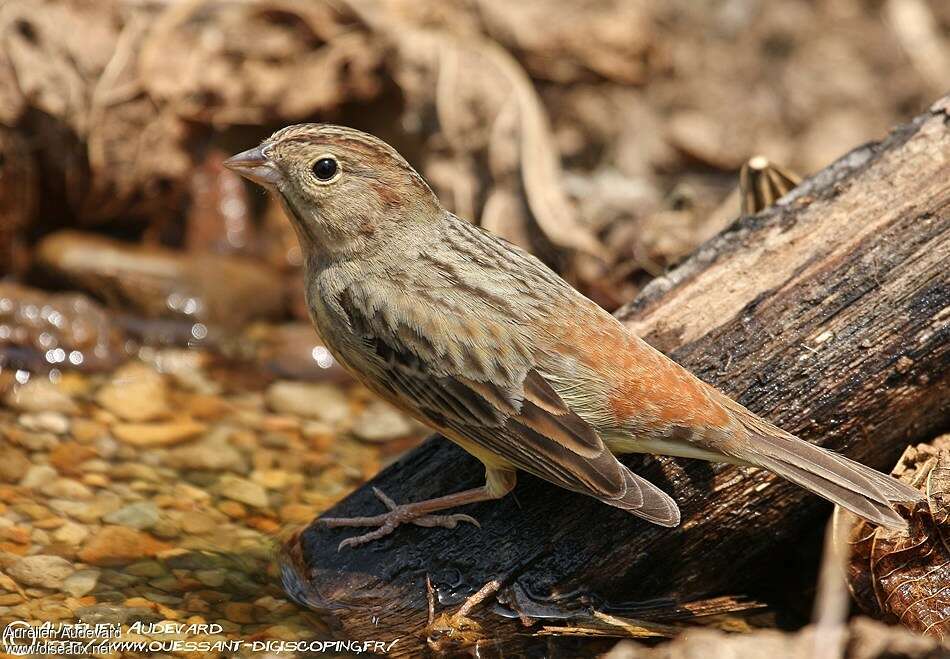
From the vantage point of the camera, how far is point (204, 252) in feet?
29.8

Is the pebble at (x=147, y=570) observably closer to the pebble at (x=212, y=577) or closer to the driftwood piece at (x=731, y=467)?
the pebble at (x=212, y=577)

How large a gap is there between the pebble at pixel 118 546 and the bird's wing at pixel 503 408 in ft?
5.30

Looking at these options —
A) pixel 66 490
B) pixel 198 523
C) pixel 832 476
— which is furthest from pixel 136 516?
pixel 832 476

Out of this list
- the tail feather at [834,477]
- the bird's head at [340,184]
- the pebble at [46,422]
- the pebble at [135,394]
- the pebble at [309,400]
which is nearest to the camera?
the tail feather at [834,477]

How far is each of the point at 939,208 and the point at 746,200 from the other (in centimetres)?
128

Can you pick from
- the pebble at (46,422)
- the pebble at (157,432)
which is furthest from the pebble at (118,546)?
the pebble at (46,422)

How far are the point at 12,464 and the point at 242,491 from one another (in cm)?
120

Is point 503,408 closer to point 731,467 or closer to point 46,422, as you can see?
point 731,467

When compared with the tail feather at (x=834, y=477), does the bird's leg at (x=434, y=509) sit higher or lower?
higher

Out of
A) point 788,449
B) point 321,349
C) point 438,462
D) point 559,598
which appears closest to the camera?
point 788,449

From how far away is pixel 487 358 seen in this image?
5.08 meters

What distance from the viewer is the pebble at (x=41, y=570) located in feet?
17.9

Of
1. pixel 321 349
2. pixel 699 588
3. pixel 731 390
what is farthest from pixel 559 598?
pixel 321 349

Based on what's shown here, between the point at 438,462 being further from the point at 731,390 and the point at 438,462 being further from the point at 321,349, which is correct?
the point at 321,349
